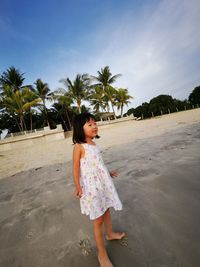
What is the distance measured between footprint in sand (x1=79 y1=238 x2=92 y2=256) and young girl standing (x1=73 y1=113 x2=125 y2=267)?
0.20m

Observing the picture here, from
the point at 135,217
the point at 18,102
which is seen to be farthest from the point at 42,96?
the point at 135,217

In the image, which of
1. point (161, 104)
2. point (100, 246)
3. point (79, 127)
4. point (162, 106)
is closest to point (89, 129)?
point (79, 127)

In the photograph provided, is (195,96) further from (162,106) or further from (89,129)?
(89,129)

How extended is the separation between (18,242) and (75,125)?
1.49 m

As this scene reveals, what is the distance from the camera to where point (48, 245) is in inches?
68.5

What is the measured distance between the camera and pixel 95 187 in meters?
1.48

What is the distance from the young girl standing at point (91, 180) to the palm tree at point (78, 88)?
955 inches

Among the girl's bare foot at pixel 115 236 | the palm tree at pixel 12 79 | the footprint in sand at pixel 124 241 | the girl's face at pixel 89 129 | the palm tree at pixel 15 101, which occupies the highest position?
the palm tree at pixel 12 79

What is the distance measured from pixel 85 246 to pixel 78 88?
84.4ft

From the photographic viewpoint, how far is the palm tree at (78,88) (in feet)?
84.6

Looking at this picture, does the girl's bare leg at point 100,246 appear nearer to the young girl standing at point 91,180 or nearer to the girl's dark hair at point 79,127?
the young girl standing at point 91,180

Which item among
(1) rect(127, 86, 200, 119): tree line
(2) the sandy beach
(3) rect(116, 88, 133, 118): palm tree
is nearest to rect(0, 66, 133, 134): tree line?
(3) rect(116, 88, 133, 118): palm tree

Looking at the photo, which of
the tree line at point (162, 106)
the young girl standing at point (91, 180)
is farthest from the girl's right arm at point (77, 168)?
the tree line at point (162, 106)

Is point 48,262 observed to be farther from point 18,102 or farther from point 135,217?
point 18,102
